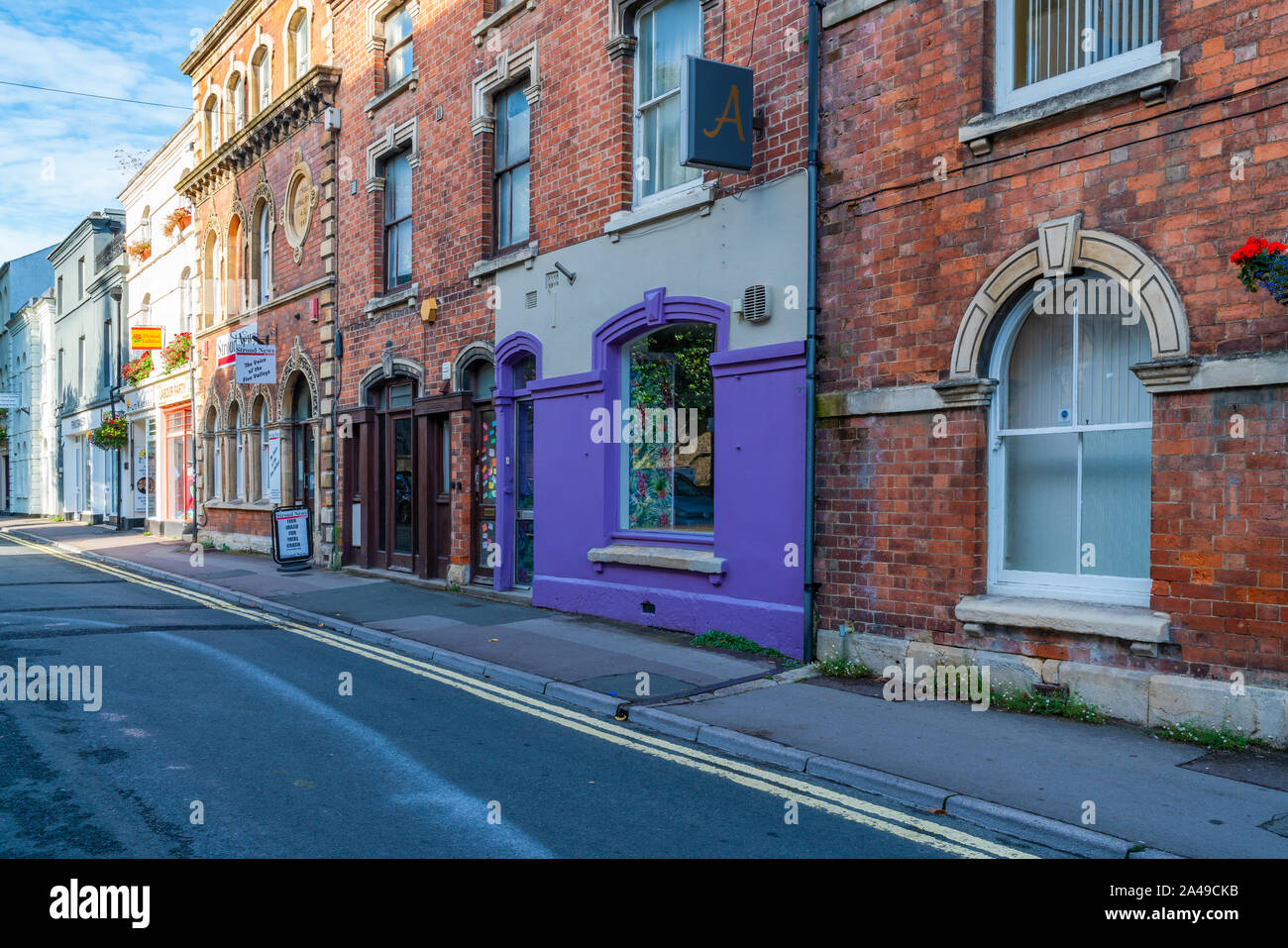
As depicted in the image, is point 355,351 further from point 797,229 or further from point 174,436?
point 174,436

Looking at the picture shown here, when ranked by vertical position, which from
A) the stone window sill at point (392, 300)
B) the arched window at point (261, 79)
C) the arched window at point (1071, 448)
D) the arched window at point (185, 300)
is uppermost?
the arched window at point (261, 79)

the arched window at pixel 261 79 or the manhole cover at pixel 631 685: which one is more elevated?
the arched window at pixel 261 79

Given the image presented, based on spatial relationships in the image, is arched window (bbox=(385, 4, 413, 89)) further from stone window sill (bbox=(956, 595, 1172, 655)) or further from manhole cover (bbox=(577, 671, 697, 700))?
stone window sill (bbox=(956, 595, 1172, 655))

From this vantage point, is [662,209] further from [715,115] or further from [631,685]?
[631,685]

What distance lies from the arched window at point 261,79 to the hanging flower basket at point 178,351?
23.2 ft

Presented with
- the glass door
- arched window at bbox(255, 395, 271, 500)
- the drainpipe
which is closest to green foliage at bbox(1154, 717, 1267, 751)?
the drainpipe

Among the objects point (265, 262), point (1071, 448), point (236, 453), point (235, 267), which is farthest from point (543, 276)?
point (235, 267)

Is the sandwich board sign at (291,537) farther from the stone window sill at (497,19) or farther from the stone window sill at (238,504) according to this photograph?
the stone window sill at (497,19)

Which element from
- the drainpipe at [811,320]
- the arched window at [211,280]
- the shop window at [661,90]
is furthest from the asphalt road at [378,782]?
the arched window at [211,280]

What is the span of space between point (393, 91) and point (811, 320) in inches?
411

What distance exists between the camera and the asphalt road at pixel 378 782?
489 cm

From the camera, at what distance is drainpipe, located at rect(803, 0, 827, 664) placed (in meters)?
9.36

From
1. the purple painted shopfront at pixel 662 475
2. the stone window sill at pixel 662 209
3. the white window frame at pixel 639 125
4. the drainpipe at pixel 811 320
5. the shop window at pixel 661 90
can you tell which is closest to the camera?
the drainpipe at pixel 811 320

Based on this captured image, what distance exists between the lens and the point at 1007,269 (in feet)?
25.8
